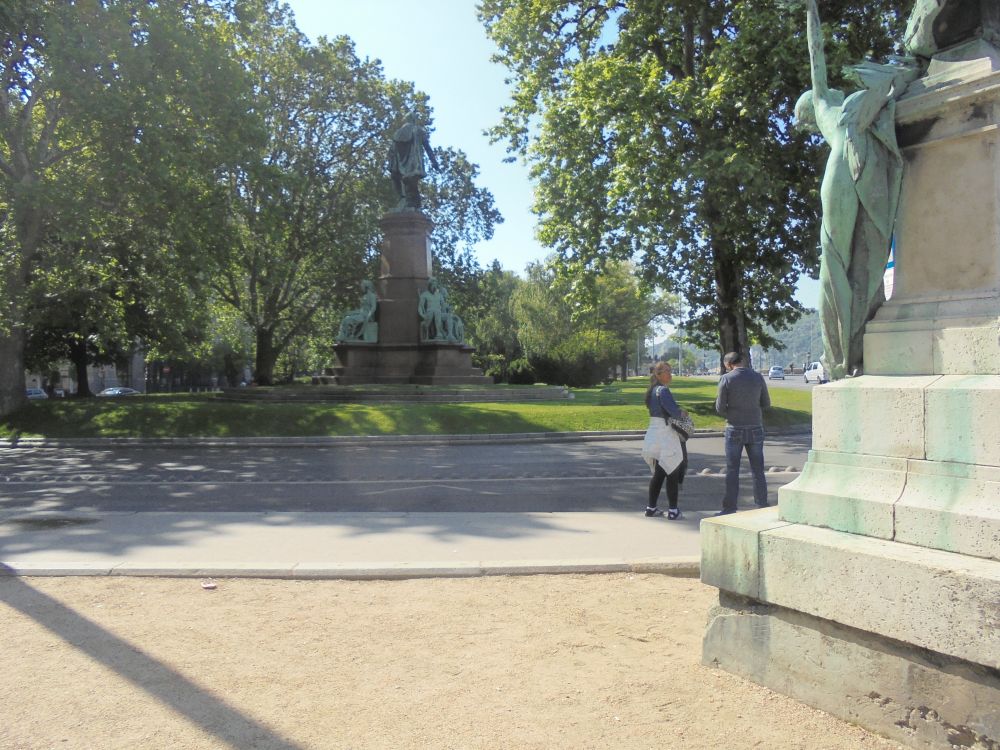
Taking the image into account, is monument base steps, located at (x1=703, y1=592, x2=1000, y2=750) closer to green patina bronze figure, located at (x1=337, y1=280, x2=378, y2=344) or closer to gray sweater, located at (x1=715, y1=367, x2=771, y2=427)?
gray sweater, located at (x1=715, y1=367, x2=771, y2=427)

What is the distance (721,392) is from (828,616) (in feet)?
15.7

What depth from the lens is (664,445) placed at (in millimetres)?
7777

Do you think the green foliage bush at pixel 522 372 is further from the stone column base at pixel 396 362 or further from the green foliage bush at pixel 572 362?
the stone column base at pixel 396 362

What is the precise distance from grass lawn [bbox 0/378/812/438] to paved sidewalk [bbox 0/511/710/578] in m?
10.4

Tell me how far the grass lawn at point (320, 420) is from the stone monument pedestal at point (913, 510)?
14687mm

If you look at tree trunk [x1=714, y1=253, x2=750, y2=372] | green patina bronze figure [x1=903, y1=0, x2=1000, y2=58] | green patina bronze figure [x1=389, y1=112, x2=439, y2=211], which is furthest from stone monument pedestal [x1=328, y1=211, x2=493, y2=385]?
green patina bronze figure [x1=903, y1=0, x2=1000, y2=58]

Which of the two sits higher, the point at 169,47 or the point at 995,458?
the point at 169,47

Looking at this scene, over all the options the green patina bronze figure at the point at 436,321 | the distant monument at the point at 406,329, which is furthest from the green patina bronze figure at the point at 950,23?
the green patina bronze figure at the point at 436,321

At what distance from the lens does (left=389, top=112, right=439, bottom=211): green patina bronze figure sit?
29.0 metres

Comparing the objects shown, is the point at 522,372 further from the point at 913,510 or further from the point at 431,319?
the point at 913,510

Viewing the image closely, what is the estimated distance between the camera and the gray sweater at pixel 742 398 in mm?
7748

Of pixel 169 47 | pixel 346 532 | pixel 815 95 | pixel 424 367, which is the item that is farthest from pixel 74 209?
pixel 815 95

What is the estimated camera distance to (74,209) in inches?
699

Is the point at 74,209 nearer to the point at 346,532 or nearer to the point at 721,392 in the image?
the point at 346,532
